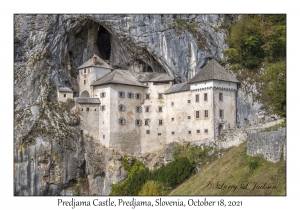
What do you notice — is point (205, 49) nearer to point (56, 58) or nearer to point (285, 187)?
point (56, 58)

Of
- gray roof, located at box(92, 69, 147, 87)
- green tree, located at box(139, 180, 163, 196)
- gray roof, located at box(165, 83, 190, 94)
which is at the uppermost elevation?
gray roof, located at box(92, 69, 147, 87)

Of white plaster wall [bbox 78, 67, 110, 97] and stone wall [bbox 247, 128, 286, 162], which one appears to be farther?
white plaster wall [bbox 78, 67, 110, 97]

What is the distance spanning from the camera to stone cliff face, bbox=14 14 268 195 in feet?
222

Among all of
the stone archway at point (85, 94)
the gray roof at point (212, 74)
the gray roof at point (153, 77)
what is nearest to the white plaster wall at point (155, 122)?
the gray roof at point (153, 77)

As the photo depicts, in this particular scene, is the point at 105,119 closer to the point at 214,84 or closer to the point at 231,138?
the point at 214,84

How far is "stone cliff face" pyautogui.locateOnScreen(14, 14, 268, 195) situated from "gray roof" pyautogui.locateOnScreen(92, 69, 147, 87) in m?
3.20

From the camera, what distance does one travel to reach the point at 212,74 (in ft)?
213

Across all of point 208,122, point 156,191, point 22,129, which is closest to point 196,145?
point 208,122

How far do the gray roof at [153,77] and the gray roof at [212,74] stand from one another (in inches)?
207

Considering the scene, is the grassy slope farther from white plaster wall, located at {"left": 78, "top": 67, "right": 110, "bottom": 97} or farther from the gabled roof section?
the gabled roof section

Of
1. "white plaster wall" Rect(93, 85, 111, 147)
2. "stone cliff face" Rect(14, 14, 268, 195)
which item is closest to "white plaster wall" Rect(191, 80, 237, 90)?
"stone cliff face" Rect(14, 14, 268, 195)

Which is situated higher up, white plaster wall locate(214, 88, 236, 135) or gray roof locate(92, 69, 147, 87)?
gray roof locate(92, 69, 147, 87)

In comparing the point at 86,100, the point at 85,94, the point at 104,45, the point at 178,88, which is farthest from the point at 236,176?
the point at 104,45

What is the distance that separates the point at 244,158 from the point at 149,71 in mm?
28730
